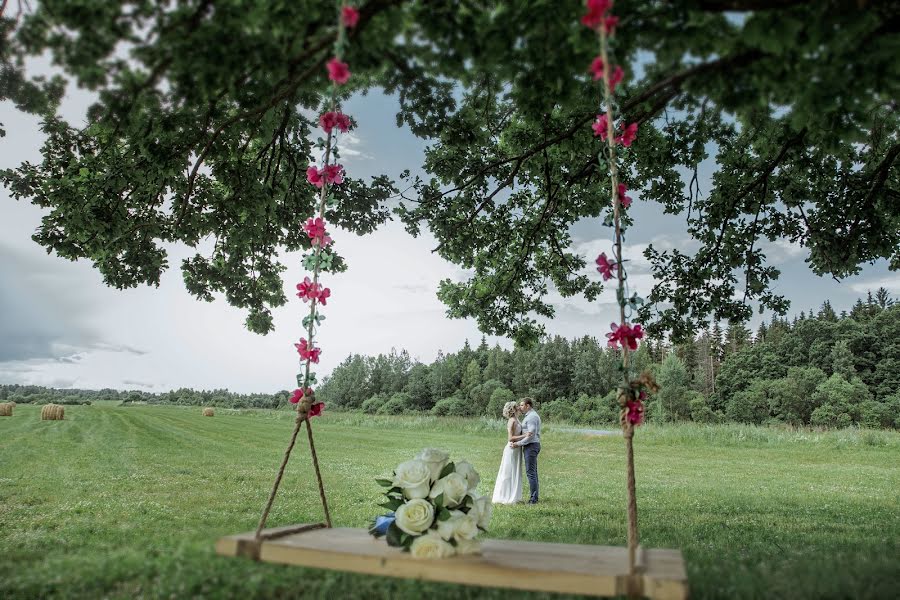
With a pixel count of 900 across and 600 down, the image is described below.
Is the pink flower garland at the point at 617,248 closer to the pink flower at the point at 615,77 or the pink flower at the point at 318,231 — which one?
the pink flower at the point at 615,77

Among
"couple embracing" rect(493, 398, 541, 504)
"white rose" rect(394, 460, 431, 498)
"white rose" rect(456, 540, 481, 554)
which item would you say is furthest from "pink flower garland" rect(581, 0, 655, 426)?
"couple embracing" rect(493, 398, 541, 504)

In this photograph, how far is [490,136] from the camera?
33.6 feet

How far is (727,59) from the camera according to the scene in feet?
13.8

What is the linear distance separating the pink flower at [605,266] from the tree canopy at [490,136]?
4.98 feet

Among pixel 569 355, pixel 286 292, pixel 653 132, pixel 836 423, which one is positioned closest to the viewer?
pixel 653 132

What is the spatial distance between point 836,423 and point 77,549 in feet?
208

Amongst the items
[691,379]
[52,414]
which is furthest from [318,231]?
[691,379]

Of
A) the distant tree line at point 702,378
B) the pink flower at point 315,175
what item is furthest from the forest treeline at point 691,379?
the pink flower at point 315,175

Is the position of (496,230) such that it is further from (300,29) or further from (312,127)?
(300,29)

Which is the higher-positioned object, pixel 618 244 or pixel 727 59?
pixel 727 59

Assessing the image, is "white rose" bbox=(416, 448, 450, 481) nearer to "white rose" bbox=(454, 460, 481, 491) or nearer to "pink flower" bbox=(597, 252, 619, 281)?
"white rose" bbox=(454, 460, 481, 491)

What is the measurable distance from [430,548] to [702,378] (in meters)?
90.9

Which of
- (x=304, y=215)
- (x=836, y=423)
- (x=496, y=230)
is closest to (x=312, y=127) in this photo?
(x=304, y=215)

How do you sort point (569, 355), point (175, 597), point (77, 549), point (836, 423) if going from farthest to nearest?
point (569, 355) < point (836, 423) < point (77, 549) < point (175, 597)
